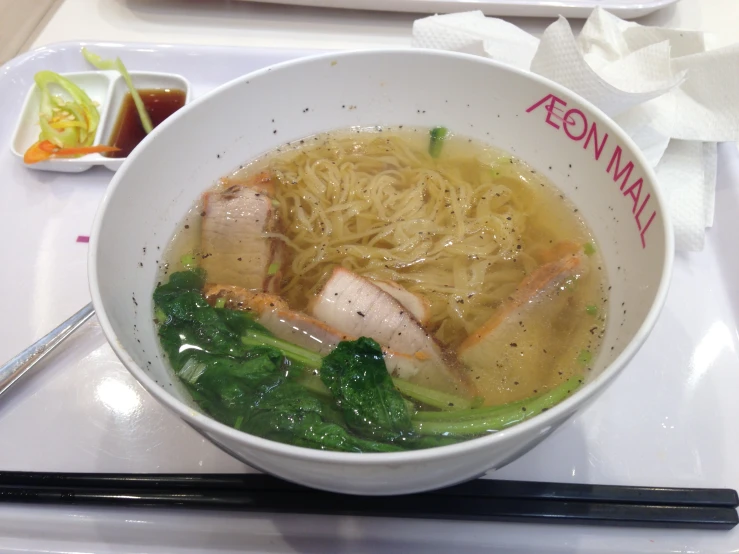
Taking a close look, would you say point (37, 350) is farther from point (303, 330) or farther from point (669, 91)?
point (669, 91)

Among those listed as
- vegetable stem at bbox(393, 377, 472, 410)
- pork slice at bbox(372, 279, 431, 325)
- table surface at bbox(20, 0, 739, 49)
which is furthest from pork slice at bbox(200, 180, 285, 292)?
table surface at bbox(20, 0, 739, 49)

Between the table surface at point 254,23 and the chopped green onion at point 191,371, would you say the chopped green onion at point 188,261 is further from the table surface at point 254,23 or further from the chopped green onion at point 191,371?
the table surface at point 254,23

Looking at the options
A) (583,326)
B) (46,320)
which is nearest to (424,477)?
(583,326)

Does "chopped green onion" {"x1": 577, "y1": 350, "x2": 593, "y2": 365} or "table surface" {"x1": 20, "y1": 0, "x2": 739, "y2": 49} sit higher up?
"table surface" {"x1": 20, "y1": 0, "x2": 739, "y2": 49}

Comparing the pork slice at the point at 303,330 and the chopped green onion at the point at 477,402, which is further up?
the pork slice at the point at 303,330

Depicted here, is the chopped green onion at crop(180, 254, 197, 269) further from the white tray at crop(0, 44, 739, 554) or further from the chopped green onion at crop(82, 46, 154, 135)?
the chopped green onion at crop(82, 46, 154, 135)

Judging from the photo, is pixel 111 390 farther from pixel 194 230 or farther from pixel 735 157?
pixel 735 157

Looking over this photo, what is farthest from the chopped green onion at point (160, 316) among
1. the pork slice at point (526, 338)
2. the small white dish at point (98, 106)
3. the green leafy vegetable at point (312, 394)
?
the small white dish at point (98, 106)
